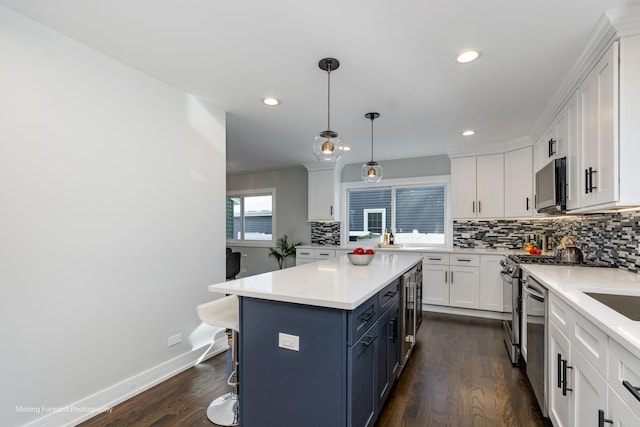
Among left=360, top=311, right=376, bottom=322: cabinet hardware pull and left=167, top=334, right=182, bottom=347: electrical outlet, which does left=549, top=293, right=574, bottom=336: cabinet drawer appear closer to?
left=360, top=311, right=376, bottom=322: cabinet hardware pull

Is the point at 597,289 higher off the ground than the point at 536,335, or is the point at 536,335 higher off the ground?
the point at 597,289

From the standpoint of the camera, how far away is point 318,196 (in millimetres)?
5828

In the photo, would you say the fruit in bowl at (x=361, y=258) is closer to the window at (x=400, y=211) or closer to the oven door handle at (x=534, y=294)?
the oven door handle at (x=534, y=294)

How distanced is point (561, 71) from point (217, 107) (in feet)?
9.42

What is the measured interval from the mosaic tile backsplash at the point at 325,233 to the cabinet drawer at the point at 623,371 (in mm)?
4826

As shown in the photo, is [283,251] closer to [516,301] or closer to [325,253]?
[325,253]

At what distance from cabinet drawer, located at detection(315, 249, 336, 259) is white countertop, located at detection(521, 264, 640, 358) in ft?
10.3

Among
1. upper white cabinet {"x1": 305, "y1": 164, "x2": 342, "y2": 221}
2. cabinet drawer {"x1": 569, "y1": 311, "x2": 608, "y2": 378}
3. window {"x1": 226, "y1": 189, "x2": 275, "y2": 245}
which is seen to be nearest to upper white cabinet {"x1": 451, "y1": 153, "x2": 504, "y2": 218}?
upper white cabinet {"x1": 305, "y1": 164, "x2": 342, "y2": 221}

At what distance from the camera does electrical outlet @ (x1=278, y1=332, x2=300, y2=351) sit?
166cm

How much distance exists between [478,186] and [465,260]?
1.08 meters

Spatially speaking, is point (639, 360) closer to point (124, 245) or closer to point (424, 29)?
point (424, 29)

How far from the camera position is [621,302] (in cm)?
167

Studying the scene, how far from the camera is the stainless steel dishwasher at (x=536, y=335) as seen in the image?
2.03 m

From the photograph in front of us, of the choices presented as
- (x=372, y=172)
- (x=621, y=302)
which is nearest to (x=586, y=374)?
(x=621, y=302)
